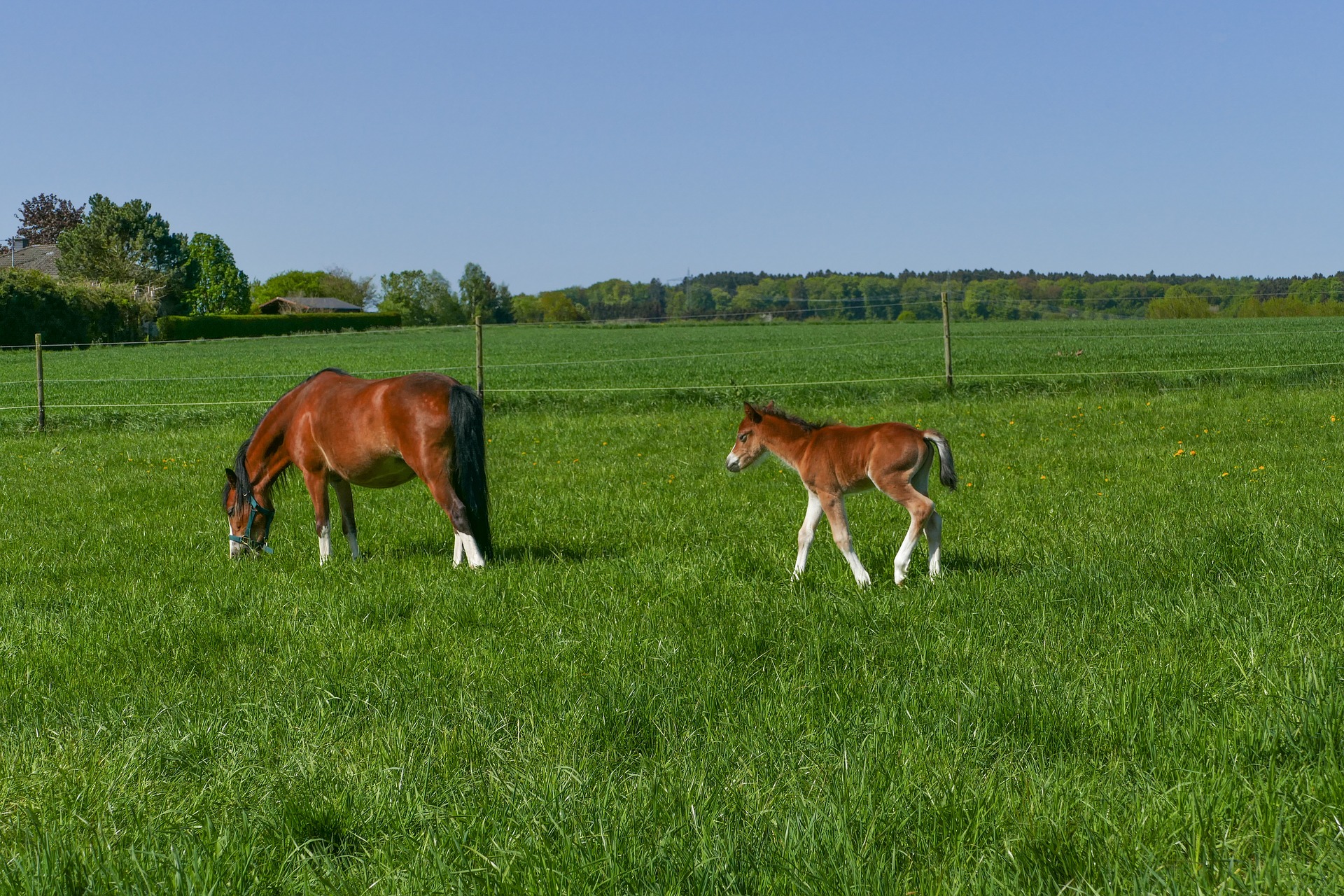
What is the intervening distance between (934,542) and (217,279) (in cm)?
14996

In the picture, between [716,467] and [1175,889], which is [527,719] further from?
[716,467]

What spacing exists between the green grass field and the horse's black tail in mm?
363

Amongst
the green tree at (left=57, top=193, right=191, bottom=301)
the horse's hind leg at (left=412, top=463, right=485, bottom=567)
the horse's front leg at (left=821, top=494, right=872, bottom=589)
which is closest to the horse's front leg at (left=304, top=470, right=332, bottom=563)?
the horse's hind leg at (left=412, top=463, right=485, bottom=567)

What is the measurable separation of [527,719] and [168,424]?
18530 millimetres

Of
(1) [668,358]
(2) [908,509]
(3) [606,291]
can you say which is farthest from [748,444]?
(3) [606,291]

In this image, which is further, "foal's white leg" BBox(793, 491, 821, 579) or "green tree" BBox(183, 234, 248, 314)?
"green tree" BBox(183, 234, 248, 314)

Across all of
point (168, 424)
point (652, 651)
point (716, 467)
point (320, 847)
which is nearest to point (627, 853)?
point (320, 847)

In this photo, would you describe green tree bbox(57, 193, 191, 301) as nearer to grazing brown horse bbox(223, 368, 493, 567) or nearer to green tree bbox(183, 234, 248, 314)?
green tree bbox(183, 234, 248, 314)

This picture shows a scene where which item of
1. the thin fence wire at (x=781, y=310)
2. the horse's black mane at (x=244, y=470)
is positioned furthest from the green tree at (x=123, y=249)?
the horse's black mane at (x=244, y=470)

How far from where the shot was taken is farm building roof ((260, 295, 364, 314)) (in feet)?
477

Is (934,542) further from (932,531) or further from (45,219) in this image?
(45,219)

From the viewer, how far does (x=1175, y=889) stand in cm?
270

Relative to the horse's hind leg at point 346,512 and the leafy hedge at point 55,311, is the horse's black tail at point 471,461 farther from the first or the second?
the leafy hedge at point 55,311

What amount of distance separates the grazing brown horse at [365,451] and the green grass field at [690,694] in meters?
0.40
